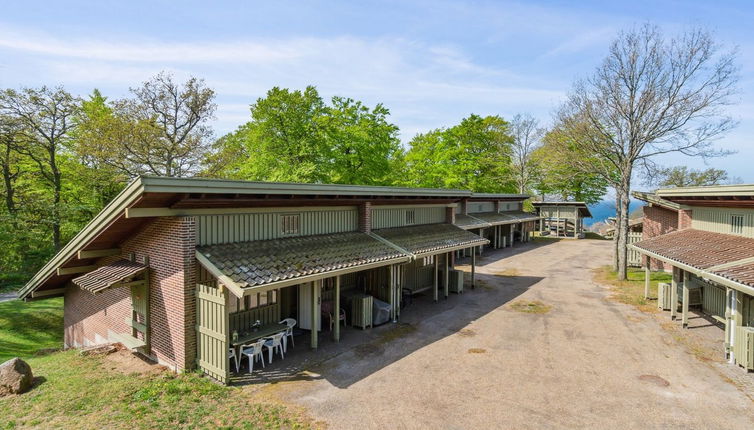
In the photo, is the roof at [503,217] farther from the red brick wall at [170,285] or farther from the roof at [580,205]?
the red brick wall at [170,285]

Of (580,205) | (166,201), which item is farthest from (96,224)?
(580,205)

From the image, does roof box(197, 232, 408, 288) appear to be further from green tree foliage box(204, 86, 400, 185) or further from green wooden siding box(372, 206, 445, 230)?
green tree foliage box(204, 86, 400, 185)

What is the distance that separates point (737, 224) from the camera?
48.5 feet

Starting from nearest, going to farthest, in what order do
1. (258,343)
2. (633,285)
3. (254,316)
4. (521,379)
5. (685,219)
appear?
(521,379) < (258,343) < (254,316) < (685,219) < (633,285)

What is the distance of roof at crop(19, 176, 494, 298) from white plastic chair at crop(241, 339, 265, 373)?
144 inches

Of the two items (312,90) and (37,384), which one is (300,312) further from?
(312,90)

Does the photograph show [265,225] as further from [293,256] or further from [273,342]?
[273,342]

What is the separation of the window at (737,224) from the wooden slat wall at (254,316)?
1697cm

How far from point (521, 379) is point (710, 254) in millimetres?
8937

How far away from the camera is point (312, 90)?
29.6 m

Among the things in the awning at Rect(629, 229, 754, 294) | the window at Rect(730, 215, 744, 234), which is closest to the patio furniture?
the awning at Rect(629, 229, 754, 294)

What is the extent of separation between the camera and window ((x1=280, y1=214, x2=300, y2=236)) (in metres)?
12.2

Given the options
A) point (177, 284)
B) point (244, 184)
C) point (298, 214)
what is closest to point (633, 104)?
point (298, 214)

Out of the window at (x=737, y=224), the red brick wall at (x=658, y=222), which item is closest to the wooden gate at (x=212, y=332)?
the window at (x=737, y=224)
